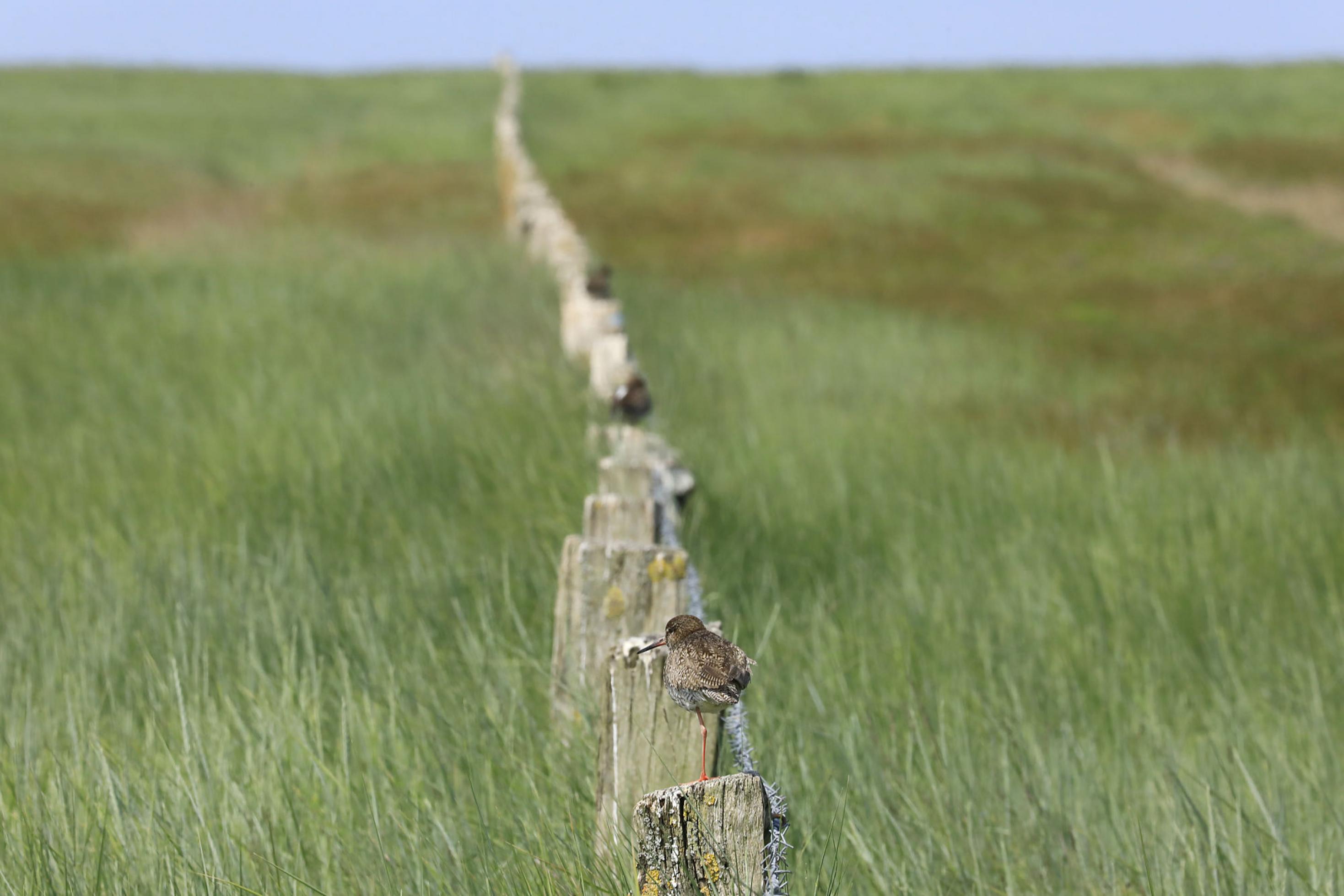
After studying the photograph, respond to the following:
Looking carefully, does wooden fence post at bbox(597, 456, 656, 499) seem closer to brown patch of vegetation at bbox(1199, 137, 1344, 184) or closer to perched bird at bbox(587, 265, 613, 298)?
perched bird at bbox(587, 265, 613, 298)

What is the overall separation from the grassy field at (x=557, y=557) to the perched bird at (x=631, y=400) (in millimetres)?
174

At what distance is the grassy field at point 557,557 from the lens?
86.0 inches

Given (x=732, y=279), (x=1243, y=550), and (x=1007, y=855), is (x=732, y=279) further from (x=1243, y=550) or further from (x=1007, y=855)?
(x=1007, y=855)

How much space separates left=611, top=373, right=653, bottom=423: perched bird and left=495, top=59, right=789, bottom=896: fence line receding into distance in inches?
7.7

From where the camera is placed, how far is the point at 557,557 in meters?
3.40

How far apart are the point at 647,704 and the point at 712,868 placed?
38 cm

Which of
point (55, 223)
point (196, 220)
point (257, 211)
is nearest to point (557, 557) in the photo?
point (196, 220)

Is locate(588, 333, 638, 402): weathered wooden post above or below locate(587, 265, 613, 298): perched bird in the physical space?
below

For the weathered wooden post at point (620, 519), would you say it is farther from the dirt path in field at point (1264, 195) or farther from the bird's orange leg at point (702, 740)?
the dirt path in field at point (1264, 195)

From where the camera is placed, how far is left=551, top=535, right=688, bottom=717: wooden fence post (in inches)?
91.9

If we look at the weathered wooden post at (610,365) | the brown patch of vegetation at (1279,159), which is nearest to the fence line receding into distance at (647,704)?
the weathered wooden post at (610,365)

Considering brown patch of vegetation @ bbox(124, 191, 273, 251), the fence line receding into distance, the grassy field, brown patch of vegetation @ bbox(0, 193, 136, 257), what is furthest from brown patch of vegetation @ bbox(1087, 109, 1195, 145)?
the fence line receding into distance

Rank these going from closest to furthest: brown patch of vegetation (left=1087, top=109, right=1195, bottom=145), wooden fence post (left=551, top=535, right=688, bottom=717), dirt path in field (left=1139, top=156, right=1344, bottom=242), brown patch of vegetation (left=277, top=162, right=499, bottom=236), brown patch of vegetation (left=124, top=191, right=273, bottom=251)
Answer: wooden fence post (left=551, top=535, right=688, bottom=717), brown patch of vegetation (left=124, top=191, right=273, bottom=251), brown patch of vegetation (left=277, top=162, right=499, bottom=236), dirt path in field (left=1139, top=156, right=1344, bottom=242), brown patch of vegetation (left=1087, top=109, right=1195, bottom=145)

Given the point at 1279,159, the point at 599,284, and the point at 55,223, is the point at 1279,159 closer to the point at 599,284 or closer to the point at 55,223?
the point at 55,223
